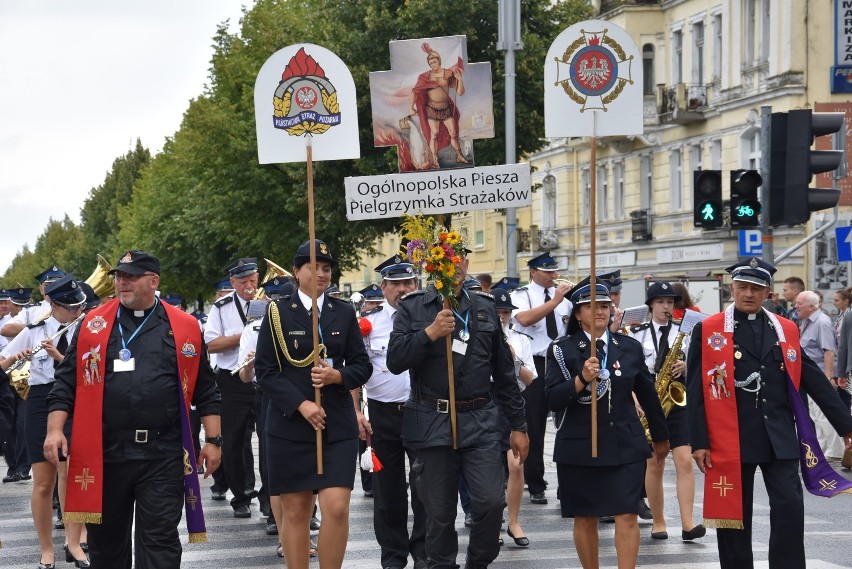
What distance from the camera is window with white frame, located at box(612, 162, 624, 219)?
4881 cm

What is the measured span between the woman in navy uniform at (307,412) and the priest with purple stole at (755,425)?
2047 mm

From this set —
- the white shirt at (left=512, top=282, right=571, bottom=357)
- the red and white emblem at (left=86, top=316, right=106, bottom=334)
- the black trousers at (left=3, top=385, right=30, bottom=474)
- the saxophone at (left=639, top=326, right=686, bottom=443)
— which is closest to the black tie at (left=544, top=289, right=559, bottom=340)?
the white shirt at (left=512, top=282, right=571, bottom=357)

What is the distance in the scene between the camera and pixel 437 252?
27.0 ft

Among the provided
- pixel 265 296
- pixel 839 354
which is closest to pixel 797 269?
pixel 839 354

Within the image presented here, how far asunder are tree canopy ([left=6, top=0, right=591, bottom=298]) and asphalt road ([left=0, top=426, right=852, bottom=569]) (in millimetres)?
19679

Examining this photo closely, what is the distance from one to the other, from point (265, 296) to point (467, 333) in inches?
199

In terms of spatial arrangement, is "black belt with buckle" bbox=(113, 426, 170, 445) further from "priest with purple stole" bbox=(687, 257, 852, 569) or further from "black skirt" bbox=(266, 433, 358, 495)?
"priest with purple stole" bbox=(687, 257, 852, 569)

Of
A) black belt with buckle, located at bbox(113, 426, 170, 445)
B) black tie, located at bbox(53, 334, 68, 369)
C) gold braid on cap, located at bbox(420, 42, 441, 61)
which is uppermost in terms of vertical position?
gold braid on cap, located at bbox(420, 42, 441, 61)

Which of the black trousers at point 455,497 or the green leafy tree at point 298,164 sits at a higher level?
the green leafy tree at point 298,164

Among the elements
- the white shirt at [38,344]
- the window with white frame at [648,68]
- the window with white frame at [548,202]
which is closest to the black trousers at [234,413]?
the white shirt at [38,344]

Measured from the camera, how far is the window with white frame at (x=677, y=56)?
4459cm

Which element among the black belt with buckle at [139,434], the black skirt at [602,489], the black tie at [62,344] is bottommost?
the black skirt at [602,489]

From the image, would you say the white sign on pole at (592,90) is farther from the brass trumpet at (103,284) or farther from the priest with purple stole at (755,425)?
the brass trumpet at (103,284)

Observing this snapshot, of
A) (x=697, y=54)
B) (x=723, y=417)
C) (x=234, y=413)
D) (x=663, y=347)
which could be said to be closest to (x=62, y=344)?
(x=234, y=413)
